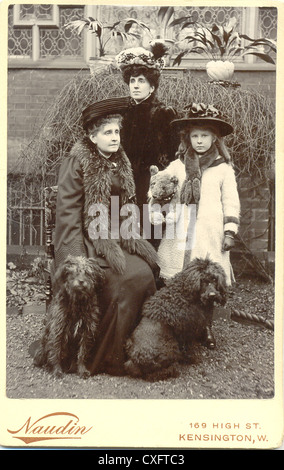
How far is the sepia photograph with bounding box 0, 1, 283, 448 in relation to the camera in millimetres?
3406

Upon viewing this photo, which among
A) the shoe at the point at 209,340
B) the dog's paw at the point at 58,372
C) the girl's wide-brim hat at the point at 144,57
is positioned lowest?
the dog's paw at the point at 58,372

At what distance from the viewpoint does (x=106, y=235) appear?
3.41 metres

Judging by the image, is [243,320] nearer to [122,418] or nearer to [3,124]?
[122,418]

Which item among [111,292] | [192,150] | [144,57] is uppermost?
[144,57]

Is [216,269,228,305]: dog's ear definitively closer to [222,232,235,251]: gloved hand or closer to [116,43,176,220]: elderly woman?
[222,232,235,251]: gloved hand

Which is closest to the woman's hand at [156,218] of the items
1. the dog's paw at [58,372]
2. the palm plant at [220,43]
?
the palm plant at [220,43]

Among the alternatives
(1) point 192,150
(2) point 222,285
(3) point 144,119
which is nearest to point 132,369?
(2) point 222,285

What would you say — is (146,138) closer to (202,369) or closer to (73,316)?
(73,316)

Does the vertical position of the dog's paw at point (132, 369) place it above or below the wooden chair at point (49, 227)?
below

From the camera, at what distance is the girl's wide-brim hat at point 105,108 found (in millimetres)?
3459

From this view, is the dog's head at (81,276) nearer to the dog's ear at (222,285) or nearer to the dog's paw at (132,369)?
the dog's paw at (132,369)

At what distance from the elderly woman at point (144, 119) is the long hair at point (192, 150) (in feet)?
0.19

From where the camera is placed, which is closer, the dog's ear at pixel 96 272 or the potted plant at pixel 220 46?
the dog's ear at pixel 96 272

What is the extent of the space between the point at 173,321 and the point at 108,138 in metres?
1.23
